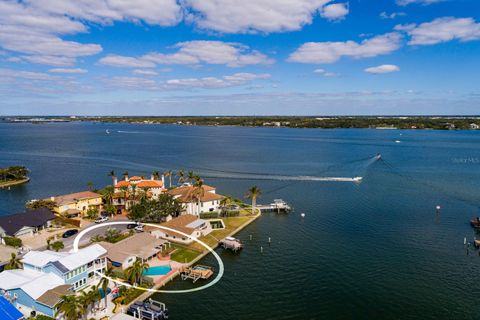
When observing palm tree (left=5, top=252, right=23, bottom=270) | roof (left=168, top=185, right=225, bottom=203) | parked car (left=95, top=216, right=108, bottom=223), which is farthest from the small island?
palm tree (left=5, top=252, right=23, bottom=270)

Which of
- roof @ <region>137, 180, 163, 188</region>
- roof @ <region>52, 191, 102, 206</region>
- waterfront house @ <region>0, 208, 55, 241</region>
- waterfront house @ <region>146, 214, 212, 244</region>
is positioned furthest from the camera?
roof @ <region>137, 180, 163, 188</region>

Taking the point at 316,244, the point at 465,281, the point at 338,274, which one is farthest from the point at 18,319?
the point at 465,281

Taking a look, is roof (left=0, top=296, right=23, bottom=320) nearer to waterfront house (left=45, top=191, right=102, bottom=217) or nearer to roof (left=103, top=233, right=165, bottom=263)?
roof (left=103, top=233, right=165, bottom=263)

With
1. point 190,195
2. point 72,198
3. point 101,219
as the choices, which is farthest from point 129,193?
point 190,195

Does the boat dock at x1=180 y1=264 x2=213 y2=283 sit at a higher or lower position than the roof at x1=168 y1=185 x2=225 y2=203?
lower

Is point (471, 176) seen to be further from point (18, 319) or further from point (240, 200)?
point (18, 319)

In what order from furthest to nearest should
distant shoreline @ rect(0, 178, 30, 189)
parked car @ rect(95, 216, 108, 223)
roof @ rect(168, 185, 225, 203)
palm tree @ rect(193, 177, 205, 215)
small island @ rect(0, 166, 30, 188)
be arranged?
small island @ rect(0, 166, 30, 188)
distant shoreline @ rect(0, 178, 30, 189)
roof @ rect(168, 185, 225, 203)
palm tree @ rect(193, 177, 205, 215)
parked car @ rect(95, 216, 108, 223)

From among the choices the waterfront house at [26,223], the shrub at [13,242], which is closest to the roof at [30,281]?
the shrub at [13,242]

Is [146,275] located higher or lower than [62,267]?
lower

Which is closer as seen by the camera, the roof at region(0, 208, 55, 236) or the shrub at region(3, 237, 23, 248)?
the shrub at region(3, 237, 23, 248)
